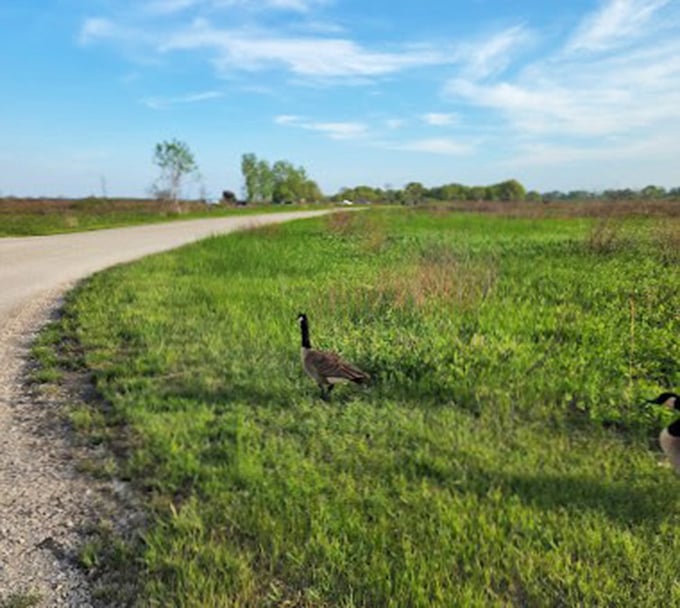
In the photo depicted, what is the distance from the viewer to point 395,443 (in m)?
3.89

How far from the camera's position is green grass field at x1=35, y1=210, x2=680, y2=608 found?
252 centimetres

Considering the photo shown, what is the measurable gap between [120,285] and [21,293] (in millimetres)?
1877

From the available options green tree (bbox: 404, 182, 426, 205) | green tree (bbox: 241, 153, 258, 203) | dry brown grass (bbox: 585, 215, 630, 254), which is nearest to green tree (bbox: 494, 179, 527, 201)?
green tree (bbox: 404, 182, 426, 205)

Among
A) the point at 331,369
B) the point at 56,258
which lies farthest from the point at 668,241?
the point at 56,258

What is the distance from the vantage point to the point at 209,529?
2887 mm

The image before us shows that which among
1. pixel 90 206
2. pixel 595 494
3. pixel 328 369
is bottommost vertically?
pixel 595 494

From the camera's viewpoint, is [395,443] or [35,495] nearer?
[35,495]

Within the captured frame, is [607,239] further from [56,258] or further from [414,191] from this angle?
[414,191]

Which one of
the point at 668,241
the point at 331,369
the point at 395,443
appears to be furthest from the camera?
the point at 668,241

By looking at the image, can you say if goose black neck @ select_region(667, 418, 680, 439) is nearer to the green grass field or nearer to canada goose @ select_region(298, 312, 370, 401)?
the green grass field

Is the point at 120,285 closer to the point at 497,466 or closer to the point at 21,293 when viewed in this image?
the point at 21,293

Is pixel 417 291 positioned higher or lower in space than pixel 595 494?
higher

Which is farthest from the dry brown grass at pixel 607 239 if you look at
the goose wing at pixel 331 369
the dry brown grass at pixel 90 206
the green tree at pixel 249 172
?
the green tree at pixel 249 172

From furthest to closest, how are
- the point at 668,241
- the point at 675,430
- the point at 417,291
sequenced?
the point at 668,241, the point at 417,291, the point at 675,430
